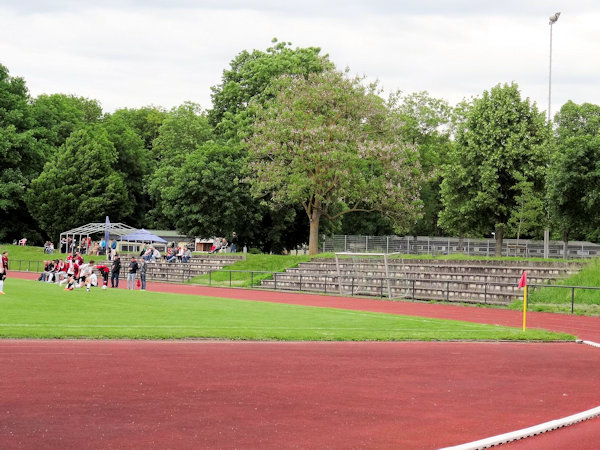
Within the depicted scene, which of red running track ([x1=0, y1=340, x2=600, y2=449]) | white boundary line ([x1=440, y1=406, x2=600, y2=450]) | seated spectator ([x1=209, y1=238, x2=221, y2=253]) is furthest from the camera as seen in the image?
seated spectator ([x1=209, y1=238, x2=221, y2=253])

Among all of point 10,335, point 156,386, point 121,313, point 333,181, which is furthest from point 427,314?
point 333,181

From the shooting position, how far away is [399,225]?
2128 inches

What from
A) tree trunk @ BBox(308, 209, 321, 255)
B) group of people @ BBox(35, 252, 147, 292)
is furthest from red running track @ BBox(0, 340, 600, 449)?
tree trunk @ BBox(308, 209, 321, 255)

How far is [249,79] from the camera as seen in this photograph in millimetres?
64062

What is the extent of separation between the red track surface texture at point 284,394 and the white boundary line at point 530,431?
155 millimetres

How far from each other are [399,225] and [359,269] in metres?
15.3

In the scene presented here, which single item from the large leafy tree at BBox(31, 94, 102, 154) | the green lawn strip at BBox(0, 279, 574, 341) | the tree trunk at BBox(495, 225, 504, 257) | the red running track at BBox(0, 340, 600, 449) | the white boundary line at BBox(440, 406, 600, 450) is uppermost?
the large leafy tree at BBox(31, 94, 102, 154)

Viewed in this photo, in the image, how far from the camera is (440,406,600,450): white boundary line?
25.2 ft

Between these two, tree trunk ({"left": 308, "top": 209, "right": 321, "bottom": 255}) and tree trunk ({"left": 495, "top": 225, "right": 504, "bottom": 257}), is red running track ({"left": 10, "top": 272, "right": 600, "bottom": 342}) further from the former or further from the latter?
tree trunk ({"left": 495, "top": 225, "right": 504, "bottom": 257})

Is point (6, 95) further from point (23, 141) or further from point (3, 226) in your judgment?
point (3, 226)

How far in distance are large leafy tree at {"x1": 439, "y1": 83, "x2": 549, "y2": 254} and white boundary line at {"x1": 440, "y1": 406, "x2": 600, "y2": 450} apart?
39397 millimetres

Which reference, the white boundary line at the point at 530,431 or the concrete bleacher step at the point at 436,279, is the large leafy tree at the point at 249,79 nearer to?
the concrete bleacher step at the point at 436,279

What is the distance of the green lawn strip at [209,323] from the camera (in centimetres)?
1769

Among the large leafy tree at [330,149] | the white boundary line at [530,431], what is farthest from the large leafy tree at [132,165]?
the white boundary line at [530,431]
